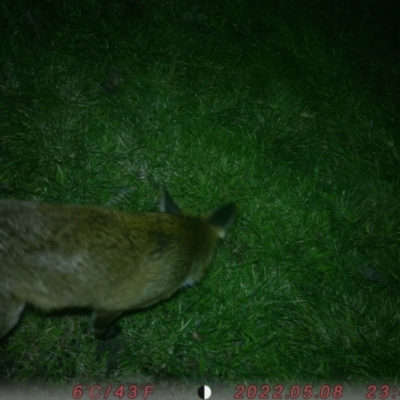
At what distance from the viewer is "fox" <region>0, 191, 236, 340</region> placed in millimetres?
2750

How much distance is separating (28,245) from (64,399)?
143 centimetres

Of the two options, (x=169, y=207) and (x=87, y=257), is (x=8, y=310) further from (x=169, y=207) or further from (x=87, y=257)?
(x=169, y=207)

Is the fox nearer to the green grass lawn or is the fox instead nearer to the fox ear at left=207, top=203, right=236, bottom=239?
the fox ear at left=207, top=203, right=236, bottom=239

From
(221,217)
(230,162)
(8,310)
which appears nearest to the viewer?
(8,310)

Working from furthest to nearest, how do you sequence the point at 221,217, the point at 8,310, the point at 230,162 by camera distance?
the point at 230,162 → the point at 221,217 → the point at 8,310

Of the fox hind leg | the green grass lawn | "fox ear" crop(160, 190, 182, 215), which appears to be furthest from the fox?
the green grass lawn

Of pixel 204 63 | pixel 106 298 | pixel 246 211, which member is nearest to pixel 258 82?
pixel 204 63

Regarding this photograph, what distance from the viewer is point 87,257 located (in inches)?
111

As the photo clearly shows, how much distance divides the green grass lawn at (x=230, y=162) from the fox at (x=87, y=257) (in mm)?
713

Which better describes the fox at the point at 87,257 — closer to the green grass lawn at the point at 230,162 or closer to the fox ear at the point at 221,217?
the fox ear at the point at 221,217

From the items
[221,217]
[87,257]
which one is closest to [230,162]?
[221,217]

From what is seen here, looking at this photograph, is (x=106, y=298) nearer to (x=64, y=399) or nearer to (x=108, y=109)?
(x=64, y=399)

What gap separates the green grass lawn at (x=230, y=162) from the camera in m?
3.72

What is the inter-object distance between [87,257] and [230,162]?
2.37 meters
